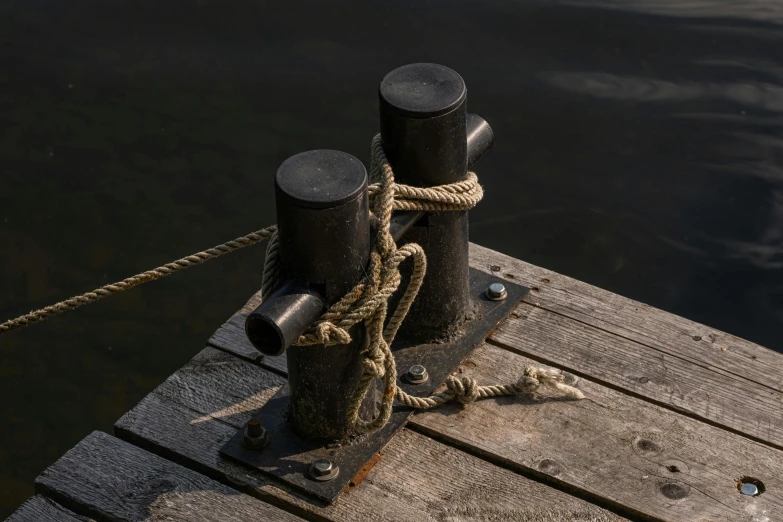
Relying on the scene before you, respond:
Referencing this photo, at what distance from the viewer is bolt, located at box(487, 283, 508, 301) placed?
10.9 feet

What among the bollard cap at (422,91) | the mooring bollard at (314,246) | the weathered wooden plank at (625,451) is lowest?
the weathered wooden plank at (625,451)

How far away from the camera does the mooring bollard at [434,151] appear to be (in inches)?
106

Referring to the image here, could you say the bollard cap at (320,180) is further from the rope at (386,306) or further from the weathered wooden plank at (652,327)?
the weathered wooden plank at (652,327)

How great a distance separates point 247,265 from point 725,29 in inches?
130

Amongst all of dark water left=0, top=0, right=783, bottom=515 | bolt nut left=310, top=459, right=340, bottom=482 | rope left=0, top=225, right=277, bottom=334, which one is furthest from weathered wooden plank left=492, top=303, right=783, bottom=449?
dark water left=0, top=0, right=783, bottom=515

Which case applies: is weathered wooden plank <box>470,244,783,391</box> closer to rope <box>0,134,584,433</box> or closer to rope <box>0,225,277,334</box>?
rope <box>0,134,584,433</box>

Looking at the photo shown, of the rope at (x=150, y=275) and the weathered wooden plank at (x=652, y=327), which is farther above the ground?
the rope at (x=150, y=275)

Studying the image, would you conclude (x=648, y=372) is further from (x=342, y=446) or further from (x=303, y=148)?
(x=303, y=148)

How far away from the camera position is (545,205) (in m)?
5.44

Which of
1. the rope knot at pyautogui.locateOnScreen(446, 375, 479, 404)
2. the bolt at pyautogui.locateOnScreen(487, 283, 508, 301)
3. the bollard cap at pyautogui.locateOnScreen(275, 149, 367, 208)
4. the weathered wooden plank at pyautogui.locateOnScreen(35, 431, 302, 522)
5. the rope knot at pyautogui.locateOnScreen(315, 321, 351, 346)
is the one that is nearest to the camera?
the bollard cap at pyautogui.locateOnScreen(275, 149, 367, 208)

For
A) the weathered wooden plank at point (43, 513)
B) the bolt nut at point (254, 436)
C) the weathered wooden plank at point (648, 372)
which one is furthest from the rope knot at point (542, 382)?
the weathered wooden plank at point (43, 513)

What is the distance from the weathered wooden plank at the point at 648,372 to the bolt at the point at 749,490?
0.20 metres

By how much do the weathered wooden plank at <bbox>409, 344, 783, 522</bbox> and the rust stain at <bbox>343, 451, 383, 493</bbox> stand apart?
0.17m

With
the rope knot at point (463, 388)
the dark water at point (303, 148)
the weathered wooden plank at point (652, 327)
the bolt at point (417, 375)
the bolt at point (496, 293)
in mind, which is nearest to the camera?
the rope knot at point (463, 388)
